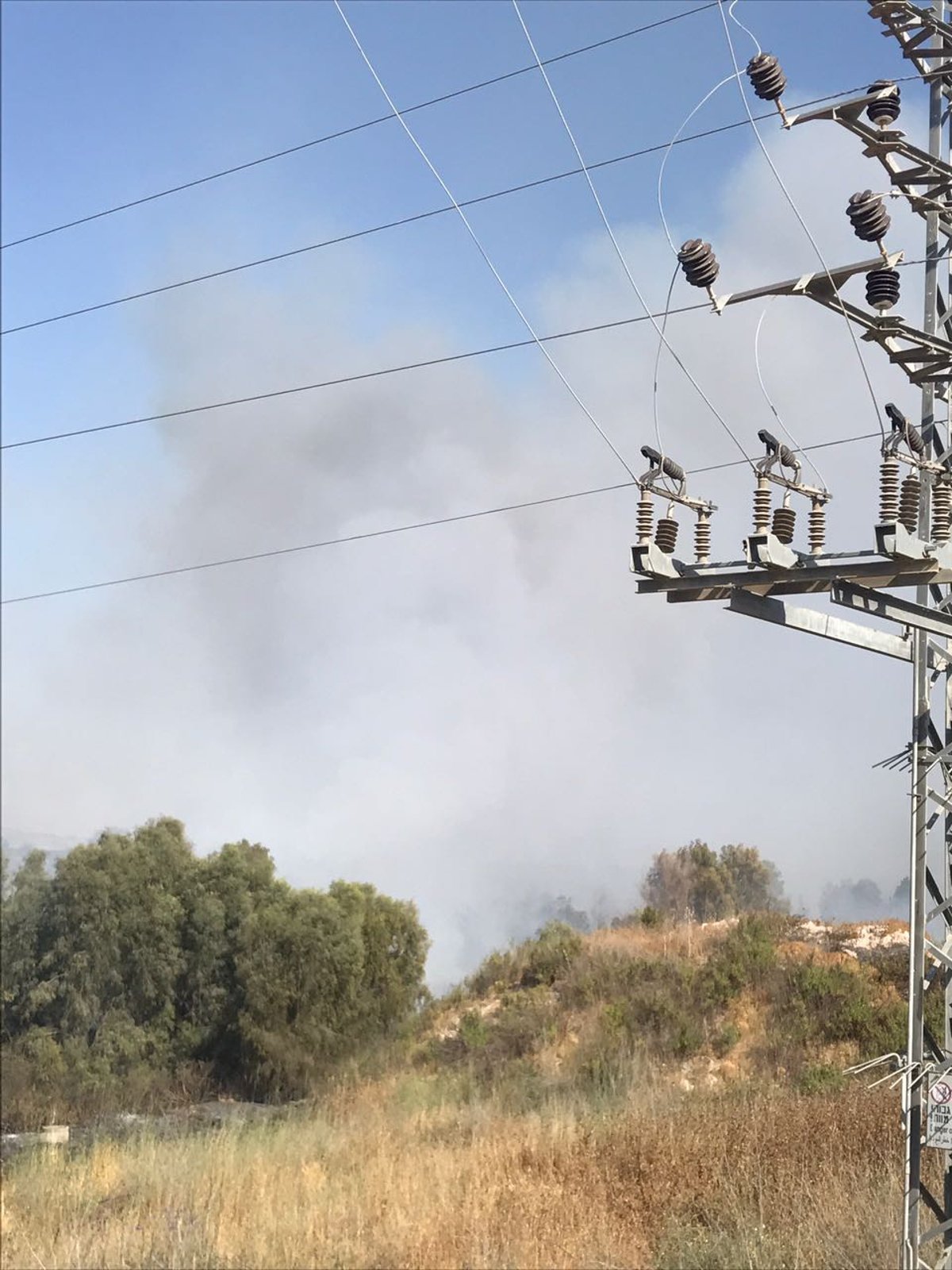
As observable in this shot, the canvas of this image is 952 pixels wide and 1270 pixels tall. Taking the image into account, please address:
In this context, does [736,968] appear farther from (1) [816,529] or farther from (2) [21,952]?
(1) [816,529]

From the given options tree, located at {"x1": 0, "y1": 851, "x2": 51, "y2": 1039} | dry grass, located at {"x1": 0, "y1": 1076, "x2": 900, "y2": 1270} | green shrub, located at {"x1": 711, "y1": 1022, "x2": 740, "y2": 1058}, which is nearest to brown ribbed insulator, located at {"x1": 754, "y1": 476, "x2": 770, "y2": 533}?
dry grass, located at {"x1": 0, "y1": 1076, "x2": 900, "y2": 1270}

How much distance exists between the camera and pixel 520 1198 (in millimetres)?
14242

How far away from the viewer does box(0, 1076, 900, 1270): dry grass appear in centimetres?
1240

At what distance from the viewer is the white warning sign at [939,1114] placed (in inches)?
361

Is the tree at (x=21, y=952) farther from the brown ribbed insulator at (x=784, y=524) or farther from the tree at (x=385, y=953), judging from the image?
the brown ribbed insulator at (x=784, y=524)

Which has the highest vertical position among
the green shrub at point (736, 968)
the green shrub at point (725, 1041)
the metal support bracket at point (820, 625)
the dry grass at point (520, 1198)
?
the metal support bracket at point (820, 625)

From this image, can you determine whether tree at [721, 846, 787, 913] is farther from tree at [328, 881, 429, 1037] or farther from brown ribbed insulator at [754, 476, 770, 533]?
brown ribbed insulator at [754, 476, 770, 533]

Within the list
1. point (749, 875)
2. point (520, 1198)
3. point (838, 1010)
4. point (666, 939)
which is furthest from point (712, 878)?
point (520, 1198)

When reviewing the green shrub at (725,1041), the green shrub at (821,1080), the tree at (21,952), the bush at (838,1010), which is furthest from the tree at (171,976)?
the green shrub at (821,1080)

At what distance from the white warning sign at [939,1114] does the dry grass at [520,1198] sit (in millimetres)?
2280

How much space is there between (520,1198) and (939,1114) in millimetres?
6270

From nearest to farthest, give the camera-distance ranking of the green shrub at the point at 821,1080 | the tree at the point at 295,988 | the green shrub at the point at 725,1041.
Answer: the green shrub at the point at 821,1080 → the green shrub at the point at 725,1041 → the tree at the point at 295,988

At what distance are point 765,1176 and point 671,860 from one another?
30.8m

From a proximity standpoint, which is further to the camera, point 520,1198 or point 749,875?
point 749,875
